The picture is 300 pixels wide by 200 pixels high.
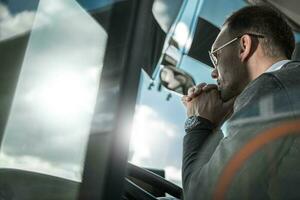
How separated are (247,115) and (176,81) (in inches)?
54.7

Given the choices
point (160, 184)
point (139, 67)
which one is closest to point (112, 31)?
point (139, 67)

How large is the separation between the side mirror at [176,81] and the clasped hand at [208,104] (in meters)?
0.56

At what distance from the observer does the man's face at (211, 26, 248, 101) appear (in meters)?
1.78

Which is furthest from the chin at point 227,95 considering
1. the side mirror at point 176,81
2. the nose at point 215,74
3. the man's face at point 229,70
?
the side mirror at point 176,81

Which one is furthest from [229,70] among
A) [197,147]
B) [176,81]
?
[176,81]

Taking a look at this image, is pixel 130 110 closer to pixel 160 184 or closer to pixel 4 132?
→ pixel 4 132

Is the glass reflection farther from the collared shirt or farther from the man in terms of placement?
the collared shirt

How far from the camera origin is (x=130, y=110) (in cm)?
86

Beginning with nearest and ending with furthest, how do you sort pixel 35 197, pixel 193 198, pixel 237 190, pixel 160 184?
pixel 35 197 < pixel 237 190 < pixel 193 198 < pixel 160 184

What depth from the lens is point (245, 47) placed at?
1.80 metres

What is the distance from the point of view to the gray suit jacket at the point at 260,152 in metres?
1.22

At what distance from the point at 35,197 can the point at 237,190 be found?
0.57 metres

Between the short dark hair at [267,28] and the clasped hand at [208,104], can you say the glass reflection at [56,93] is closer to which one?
the clasped hand at [208,104]

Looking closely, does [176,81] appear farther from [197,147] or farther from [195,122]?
[197,147]
